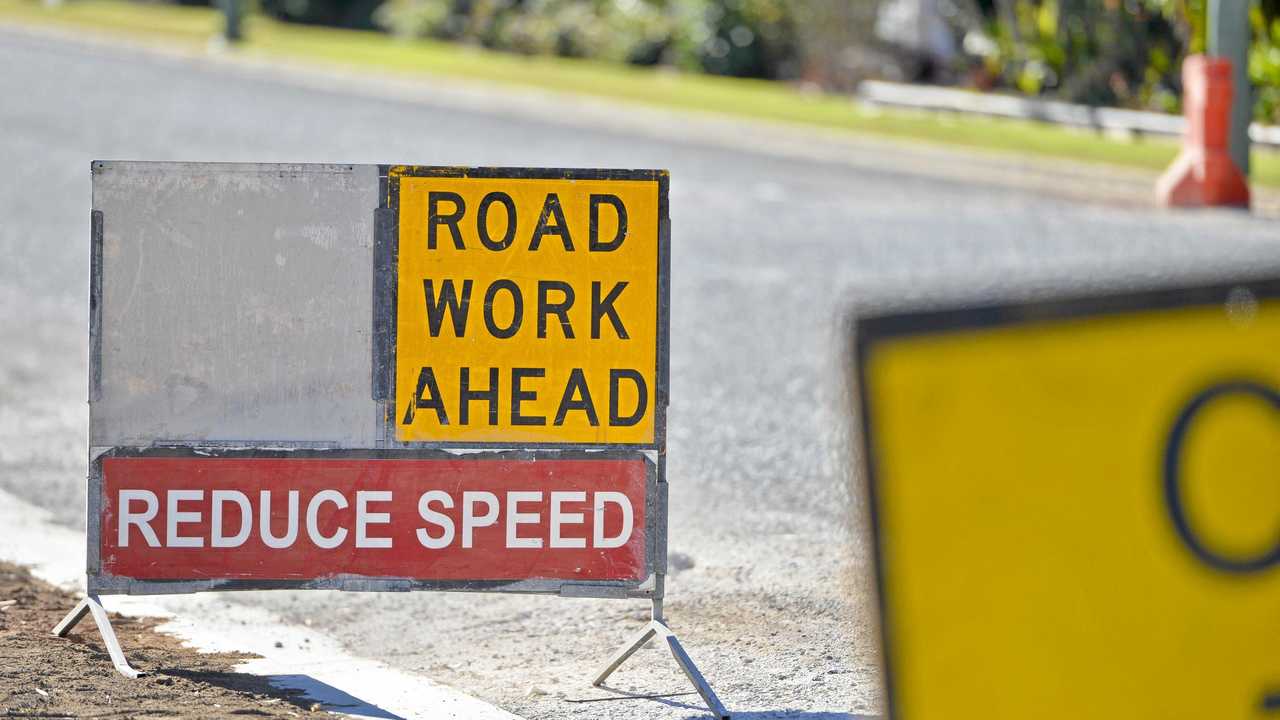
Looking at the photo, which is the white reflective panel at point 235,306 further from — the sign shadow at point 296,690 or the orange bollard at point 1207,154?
the orange bollard at point 1207,154

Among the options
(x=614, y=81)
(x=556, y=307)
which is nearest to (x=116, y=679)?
(x=556, y=307)

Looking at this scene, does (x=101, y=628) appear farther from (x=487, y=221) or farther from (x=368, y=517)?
(x=487, y=221)

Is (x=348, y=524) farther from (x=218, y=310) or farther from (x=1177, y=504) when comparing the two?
(x=1177, y=504)

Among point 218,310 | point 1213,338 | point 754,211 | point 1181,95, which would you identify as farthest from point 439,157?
point 1213,338

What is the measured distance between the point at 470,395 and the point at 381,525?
431 millimetres

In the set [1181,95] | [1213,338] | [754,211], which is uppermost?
[1181,95]

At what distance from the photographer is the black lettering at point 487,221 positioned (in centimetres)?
539

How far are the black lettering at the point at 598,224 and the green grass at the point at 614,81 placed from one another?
1454 cm

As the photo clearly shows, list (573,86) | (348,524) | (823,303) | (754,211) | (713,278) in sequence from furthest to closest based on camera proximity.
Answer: (573,86) → (754,211) → (713,278) → (823,303) → (348,524)

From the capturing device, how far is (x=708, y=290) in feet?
43.2

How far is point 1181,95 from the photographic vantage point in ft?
80.8

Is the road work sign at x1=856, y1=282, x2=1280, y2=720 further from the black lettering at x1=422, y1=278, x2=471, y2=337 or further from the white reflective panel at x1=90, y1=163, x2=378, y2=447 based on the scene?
the white reflective panel at x1=90, y1=163, x2=378, y2=447

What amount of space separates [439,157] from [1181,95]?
9.57m

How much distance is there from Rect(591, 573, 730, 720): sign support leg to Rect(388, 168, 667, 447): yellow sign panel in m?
0.46
